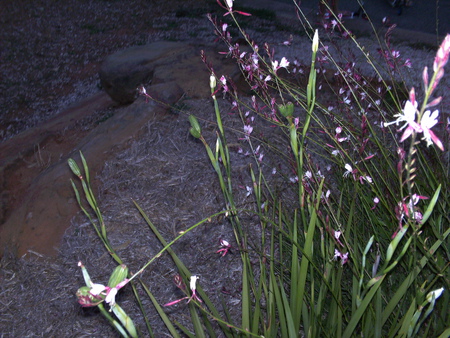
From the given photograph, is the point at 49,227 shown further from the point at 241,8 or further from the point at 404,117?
the point at 241,8

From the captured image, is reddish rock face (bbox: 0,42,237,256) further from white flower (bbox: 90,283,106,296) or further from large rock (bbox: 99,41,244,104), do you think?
white flower (bbox: 90,283,106,296)

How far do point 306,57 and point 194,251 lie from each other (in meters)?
3.64

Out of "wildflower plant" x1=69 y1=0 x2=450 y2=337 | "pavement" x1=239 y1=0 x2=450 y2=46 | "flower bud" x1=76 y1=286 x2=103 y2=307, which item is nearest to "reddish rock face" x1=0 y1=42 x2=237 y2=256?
"wildflower plant" x1=69 y1=0 x2=450 y2=337

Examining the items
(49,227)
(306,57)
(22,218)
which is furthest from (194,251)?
(306,57)

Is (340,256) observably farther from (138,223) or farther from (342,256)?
(138,223)

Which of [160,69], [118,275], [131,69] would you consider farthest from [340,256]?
[131,69]

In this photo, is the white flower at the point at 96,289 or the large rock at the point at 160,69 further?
the large rock at the point at 160,69

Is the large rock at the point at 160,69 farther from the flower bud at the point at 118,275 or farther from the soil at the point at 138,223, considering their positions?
the flower bud at the point at 118,275

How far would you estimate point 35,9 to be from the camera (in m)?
10.8

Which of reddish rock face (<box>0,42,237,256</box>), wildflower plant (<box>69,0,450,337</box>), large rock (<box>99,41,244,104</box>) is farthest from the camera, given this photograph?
large rock (<box>99,41,244,104</box>)

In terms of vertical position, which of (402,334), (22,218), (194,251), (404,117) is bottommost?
(22,218)

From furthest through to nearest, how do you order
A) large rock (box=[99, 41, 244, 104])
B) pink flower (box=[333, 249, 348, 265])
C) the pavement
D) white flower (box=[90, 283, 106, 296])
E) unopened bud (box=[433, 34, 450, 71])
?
the pavement, large rock (box=[99, 41, 244, 104]), pink flower (box=[333, 249, 348, 265]), white flower (box=[90, 283, 106, 296]), unopened bud (box=[433, 34, 450, 71])

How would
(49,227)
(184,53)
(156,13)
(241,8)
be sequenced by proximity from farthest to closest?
(156,13) → (241,8) → (184,53) → (49,227)

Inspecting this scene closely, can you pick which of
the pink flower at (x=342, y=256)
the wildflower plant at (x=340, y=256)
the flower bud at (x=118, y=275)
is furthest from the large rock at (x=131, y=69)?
the flower bud at (x=118, y=275)
